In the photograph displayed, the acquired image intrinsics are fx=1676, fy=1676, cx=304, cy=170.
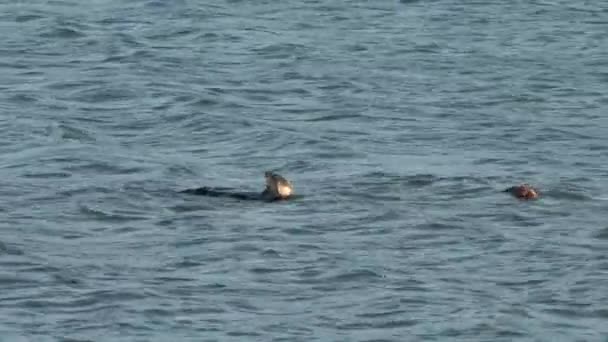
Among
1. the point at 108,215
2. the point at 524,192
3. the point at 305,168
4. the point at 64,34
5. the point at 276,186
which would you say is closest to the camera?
the point at 108,215

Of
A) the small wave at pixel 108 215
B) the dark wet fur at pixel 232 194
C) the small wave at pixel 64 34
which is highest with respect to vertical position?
the small wave at pixel 64 34

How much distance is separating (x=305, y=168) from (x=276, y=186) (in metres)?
1.83

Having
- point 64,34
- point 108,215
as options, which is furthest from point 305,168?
point 64,34

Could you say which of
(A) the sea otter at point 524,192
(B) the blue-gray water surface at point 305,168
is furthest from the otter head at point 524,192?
(B) the blue-gray water surface at point 305,168

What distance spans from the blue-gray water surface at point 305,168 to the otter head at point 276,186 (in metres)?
0.15

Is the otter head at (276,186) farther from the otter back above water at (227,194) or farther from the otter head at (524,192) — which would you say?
the otter head at (524,192)

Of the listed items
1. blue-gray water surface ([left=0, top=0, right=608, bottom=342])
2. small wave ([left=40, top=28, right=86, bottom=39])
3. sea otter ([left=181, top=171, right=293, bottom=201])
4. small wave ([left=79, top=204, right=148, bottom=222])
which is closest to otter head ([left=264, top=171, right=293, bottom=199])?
sea otter ([left=181, top=171, right=293, bottom=201])

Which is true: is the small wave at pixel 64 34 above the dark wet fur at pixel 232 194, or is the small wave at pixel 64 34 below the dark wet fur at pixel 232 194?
above

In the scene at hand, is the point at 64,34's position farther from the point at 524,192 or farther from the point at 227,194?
the point at 524,192

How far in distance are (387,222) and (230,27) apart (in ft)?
39.0

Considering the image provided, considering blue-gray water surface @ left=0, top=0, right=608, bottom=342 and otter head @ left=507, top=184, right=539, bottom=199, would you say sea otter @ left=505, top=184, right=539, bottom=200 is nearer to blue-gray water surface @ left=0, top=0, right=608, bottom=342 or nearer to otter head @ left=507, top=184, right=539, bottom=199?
otter head @ left=507, top=184, right=539, bottom=199

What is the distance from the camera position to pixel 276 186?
15.1m

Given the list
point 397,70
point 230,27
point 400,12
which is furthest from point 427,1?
point 397,70

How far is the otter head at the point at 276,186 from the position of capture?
15.1 m
